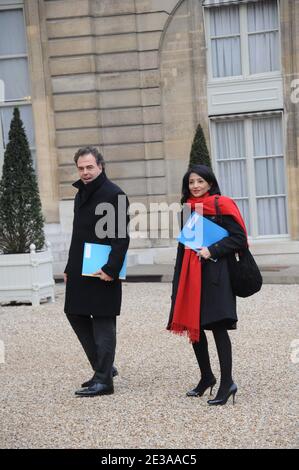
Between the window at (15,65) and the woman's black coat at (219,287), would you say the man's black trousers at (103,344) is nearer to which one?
the woman's black coat at (219,287)

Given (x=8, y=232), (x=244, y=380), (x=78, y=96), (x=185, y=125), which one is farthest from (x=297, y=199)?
(x=244, y=380)

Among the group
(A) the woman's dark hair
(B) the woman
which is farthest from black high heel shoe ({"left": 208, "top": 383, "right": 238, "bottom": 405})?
(A) the woman's dark hair

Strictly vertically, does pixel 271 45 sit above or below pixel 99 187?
above

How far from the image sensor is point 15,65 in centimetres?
1633

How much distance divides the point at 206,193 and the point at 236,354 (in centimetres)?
210

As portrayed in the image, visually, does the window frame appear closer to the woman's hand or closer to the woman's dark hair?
the woman's dark hair

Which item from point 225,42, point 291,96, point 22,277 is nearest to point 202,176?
point 22,277

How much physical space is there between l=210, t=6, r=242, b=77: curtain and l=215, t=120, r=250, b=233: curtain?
3.31ft

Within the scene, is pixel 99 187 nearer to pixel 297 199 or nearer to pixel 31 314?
pixel 31 314

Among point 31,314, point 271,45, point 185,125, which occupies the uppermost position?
point 271,45

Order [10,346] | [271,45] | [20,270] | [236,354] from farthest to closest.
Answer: [271,45], [20,270], [10,346], [236,354]

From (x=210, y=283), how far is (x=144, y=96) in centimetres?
1065

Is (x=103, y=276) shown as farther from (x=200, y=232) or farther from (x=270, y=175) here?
(x=270, y=175)

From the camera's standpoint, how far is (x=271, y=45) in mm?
15469
